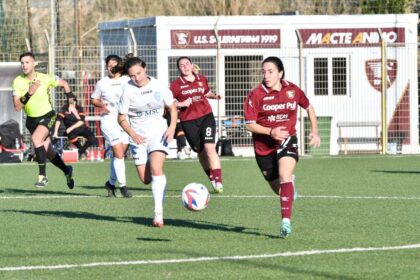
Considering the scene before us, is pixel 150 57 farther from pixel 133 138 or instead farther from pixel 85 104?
pixel 133 138

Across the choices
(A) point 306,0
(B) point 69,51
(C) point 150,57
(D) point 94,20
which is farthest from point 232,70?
(D) point 94,20

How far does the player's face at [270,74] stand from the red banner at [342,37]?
20963mm

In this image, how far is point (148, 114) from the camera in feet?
40.2

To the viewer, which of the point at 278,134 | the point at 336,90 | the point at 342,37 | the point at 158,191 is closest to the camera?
the point at 278,134

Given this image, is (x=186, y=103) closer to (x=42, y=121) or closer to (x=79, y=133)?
(x=42, y=121)

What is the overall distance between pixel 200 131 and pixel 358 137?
15.2 m

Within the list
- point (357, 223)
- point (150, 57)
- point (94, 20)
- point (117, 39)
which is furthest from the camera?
point (94, 20)

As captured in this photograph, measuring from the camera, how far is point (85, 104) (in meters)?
30.6

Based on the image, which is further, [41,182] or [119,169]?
[41,182]

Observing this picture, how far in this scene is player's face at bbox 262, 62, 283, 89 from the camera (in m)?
10.9

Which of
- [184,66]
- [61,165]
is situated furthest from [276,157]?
[61,165]

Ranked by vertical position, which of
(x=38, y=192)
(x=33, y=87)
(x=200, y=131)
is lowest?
(x=38, y=192)

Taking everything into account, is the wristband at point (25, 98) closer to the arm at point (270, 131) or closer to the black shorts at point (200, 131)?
the black shorts at point (200, 131)

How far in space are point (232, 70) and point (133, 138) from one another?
19.3m
